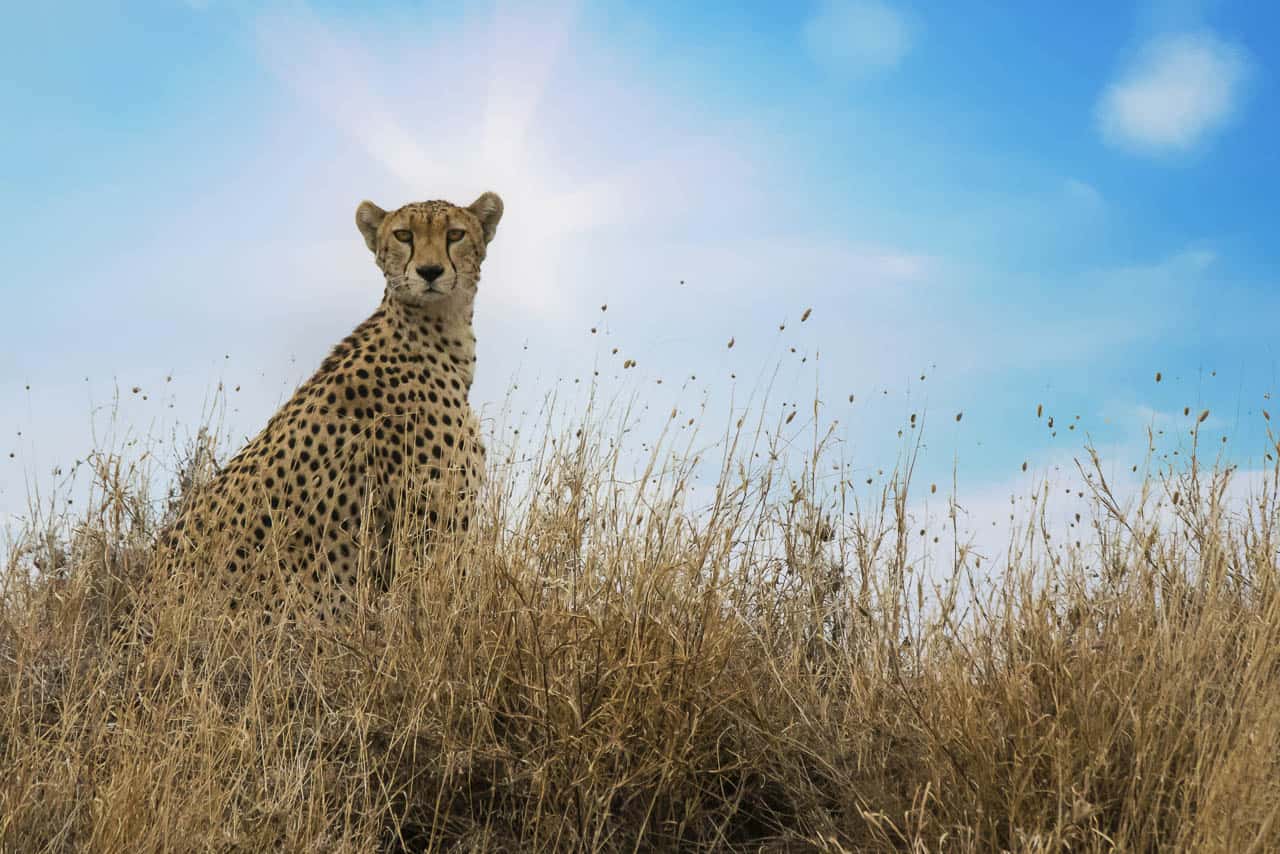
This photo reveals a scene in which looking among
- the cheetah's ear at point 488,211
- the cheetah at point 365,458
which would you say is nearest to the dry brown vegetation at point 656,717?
the cheetah at point 365,458

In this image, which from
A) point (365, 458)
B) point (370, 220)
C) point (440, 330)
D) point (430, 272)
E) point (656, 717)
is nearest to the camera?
point (656, 717)

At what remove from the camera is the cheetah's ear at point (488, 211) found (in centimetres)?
474

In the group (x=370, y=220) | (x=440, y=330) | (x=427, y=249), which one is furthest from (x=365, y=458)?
(x=370, y=220)

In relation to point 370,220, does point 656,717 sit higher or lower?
lower

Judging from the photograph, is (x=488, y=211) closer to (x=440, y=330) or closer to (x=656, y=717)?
(x=440, y=330)

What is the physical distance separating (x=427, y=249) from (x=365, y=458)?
0.82 m

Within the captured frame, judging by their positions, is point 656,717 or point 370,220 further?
point 370,220

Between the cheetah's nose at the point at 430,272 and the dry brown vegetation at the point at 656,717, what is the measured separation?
101 centimetres

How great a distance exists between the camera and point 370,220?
4.72 m

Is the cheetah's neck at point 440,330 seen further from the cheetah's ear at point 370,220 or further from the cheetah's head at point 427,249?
the cheetah's ear at point 370,220

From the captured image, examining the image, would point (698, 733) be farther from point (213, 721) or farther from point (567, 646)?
point (213, 721)

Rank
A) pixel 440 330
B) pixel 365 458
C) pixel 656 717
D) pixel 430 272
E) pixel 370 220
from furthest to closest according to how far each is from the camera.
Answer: pixel 370 220, pixel 440 330, pixel 430 272, pixel 365 458, pixel 656 717

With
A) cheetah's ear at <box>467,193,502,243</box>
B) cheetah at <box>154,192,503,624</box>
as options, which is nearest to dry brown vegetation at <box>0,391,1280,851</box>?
cheetah at <box>154,192,503,624</box>

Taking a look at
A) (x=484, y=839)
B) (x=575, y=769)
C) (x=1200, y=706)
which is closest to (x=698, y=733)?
(x=575, y=769)
